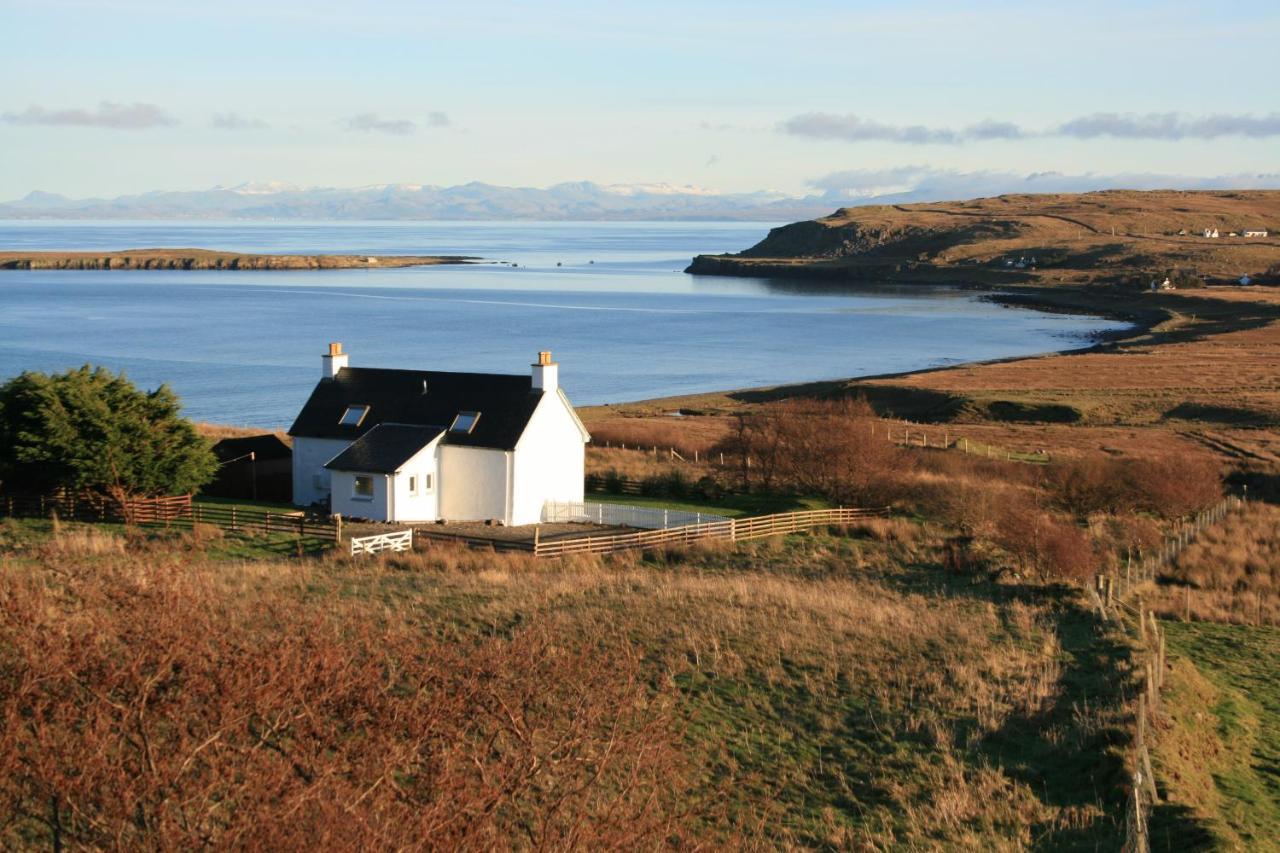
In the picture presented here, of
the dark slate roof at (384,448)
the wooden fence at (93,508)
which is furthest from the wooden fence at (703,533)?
the wooden fence at (93,508)

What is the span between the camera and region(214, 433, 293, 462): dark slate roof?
38.3m

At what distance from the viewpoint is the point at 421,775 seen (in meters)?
12.0

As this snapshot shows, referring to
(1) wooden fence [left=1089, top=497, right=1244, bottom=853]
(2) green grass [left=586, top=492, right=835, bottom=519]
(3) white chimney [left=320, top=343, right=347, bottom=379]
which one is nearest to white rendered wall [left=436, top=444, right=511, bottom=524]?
(2) green grass [left=586, top=492, right=835, bottom=519]

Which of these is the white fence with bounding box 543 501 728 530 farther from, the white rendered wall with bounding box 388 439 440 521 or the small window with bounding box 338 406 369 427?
the small window with bounding box 338 406 369 427

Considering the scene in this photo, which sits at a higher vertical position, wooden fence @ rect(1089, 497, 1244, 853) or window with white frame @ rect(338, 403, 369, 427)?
window with white frame @ rect(338, 403, 369, 427)

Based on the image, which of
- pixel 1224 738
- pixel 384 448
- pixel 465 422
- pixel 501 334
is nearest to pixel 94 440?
pixel 384 448

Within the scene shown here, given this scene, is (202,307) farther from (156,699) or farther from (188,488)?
(156,699)

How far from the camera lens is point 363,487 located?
33.8 m

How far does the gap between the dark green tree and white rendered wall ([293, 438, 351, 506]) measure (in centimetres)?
267

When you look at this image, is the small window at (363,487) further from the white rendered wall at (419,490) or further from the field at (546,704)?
the field at (546,704)

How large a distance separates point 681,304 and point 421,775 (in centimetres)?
15564

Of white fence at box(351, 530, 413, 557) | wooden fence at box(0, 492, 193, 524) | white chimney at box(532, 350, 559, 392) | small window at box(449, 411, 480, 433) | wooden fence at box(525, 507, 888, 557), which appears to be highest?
white chimney at box(532, 350, 559, 392)

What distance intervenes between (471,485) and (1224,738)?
19.9 m

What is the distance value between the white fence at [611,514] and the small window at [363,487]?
4.40 meters
